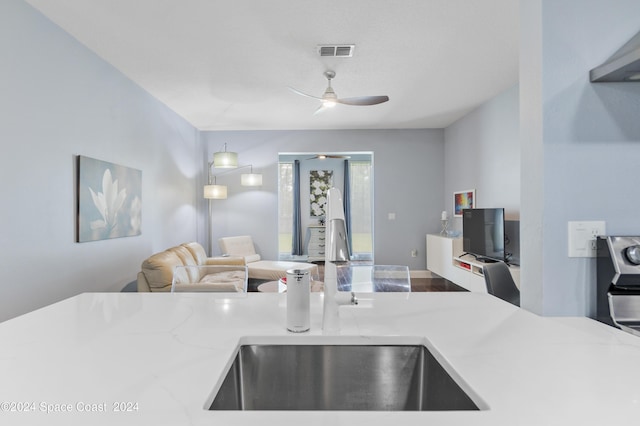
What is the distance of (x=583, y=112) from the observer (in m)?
1.02

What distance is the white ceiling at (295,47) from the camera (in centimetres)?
237

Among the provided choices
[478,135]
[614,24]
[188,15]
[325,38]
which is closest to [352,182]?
[478,135]

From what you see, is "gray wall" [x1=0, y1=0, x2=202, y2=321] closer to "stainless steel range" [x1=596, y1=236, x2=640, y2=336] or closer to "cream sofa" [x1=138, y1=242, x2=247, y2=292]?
"cream sofa" [x1=138, y1=242, x2=247, y2=292]

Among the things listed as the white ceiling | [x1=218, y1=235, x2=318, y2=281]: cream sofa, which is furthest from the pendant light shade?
[x1=218, y1=235, x2=318, y2=281]: cream sofa

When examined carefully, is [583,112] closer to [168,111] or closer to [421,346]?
[421,346]

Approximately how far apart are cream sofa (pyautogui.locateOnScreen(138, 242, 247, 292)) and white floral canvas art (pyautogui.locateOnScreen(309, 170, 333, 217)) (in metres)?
3.97

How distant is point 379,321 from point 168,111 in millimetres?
4532

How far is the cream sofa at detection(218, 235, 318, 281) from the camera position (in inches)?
178

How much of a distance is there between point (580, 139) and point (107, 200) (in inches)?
138

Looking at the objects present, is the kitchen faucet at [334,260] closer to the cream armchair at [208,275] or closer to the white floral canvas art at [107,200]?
the cream armchair at [208,275]

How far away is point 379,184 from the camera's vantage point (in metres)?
5.85

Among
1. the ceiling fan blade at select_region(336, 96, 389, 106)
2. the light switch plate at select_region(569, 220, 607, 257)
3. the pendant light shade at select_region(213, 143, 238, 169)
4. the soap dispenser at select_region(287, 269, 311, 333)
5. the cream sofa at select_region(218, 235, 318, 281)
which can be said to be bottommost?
the cream sofa at select_region(218, 235, 318, 281)

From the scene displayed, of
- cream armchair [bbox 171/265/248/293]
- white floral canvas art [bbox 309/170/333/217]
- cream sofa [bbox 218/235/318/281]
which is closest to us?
cream armchair [bbox 171/265/248/293]

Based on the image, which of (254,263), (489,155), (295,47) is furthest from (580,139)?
(254,263)
